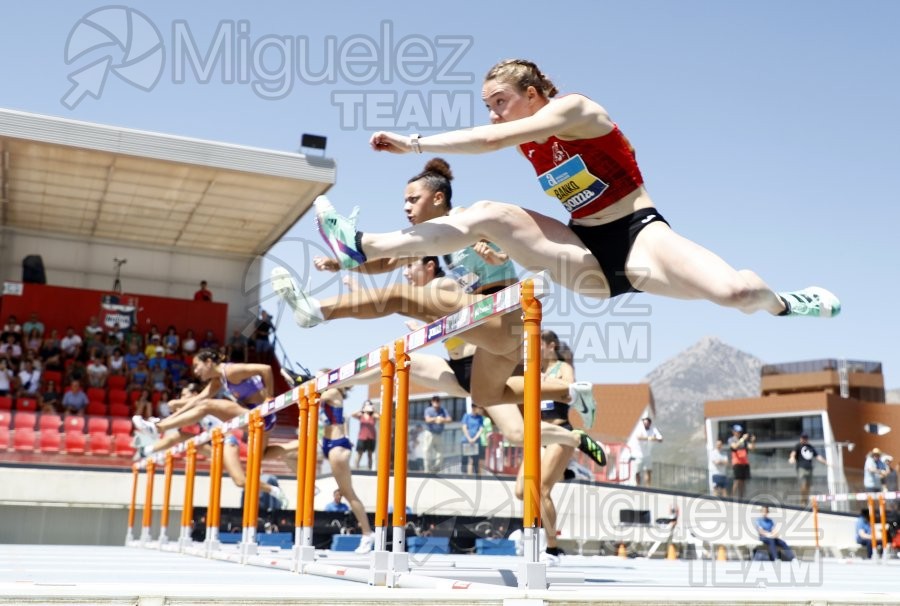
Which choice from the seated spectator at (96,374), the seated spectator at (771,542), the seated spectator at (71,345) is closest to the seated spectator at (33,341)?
the seated spectator at (71,345)

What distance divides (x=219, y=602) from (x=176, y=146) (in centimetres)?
1770

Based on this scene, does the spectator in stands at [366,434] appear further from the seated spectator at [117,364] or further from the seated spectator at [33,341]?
the seated spectator at [33,341]

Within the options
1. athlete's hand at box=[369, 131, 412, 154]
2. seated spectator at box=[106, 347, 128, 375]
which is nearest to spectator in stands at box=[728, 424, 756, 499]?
seated spectator at box=[106, 347, 128, 375]

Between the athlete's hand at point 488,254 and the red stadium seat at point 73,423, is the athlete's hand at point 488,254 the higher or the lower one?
the higher one

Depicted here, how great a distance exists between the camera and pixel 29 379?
59.9 ft

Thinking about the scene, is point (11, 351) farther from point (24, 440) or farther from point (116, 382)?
point (24, 440)

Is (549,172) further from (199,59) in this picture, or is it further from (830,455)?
(830,455)

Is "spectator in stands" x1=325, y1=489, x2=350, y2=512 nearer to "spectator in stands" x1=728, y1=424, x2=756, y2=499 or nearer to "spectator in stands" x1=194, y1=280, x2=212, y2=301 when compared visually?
"spectator in stands" x1=728, y1=424, x2=756, y2=499

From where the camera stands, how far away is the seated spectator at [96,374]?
62.7 ft

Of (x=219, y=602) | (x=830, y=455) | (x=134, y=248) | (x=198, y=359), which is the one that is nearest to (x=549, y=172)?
(x=219, y=602)

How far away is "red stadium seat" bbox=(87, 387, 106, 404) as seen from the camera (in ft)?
61.1

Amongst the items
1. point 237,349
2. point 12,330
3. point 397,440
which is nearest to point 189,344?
point 237,349

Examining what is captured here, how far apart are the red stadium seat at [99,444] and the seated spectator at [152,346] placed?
5.03 m

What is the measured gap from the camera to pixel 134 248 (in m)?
25.8
